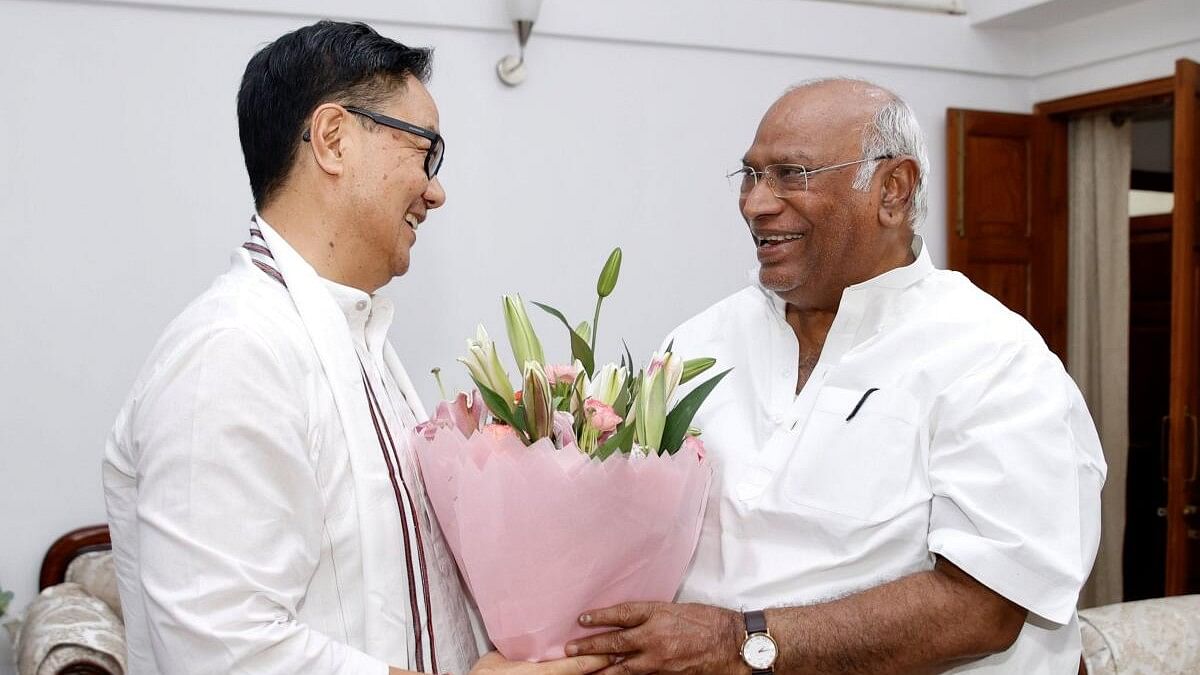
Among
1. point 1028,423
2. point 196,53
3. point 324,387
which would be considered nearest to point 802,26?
point 196,53

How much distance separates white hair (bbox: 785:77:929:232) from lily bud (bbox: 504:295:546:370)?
28.2 inches

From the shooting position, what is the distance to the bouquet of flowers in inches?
53.4

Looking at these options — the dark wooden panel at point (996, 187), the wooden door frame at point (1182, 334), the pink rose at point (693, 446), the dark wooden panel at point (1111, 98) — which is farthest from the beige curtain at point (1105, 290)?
the pink rose at point (693, 446)

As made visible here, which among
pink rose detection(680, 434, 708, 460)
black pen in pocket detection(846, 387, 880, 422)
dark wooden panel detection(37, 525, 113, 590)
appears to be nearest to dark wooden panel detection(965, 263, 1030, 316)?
black pen in pocket detection(846, 387, 880, 422)

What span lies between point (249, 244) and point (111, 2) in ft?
8.95

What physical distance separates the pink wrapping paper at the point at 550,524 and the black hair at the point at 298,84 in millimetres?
450

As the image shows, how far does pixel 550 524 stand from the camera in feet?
4.49

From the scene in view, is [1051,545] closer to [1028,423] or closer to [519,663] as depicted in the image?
[1028,423]

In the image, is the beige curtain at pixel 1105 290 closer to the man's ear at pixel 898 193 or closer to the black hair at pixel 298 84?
the man's ear at pixel 898 193

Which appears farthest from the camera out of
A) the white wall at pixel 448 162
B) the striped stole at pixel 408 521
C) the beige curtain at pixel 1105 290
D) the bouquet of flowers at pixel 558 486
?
the beige curtain at pixel 1105 290

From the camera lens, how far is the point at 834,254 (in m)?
1.95

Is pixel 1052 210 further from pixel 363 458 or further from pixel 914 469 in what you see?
pixel 363 458

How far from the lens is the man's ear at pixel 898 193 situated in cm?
197

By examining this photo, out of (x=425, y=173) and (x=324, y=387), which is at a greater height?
(x=425, y=173)
